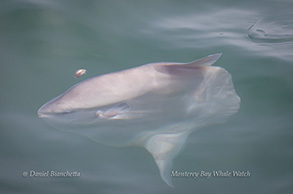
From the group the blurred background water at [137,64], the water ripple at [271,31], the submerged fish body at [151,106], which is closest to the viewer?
the submerged fish body at [151,106]

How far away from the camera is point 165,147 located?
3227 mm

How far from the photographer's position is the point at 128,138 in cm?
323

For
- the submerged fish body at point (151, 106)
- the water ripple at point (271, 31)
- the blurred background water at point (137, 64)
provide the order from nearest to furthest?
the submerged fish body at point (151, 106)
the blurred background water at point (137, 64)
the water ripple at point (271, 31)

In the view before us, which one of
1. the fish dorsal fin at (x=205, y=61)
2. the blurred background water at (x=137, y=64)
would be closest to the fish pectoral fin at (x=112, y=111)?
the blurred background water at (x=137, y=64)

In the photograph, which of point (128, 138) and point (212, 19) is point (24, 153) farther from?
point (212, 19)

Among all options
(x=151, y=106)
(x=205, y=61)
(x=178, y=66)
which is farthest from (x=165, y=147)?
(x=205, y=61)

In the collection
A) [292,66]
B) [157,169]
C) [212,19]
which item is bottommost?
[157,169]

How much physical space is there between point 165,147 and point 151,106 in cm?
54

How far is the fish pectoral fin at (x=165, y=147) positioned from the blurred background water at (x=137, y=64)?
96 mm

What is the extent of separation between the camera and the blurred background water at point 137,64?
2.98 metres

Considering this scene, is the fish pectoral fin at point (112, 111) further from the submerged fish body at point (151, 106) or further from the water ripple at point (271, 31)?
the water ripple at point (271, 31)

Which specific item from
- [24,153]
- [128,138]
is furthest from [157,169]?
[24,153]

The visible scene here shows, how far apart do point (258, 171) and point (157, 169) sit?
1.14m
